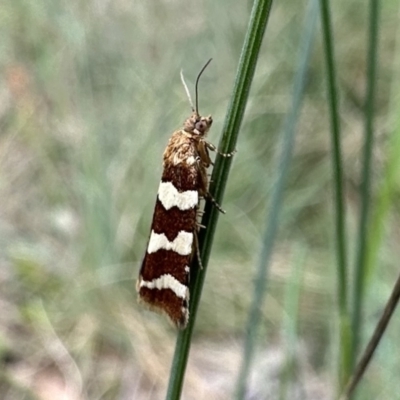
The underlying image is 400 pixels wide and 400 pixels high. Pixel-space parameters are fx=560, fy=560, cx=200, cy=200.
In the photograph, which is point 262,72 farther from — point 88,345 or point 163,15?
point 88,345

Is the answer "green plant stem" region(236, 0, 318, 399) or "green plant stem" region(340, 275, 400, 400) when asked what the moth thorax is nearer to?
"green plant stem" region(236, 0, 318, 399)

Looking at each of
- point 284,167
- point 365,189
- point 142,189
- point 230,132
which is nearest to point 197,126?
point 284,167

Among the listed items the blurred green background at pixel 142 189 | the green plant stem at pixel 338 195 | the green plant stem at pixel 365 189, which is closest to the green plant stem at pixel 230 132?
the green plant stem at pixel 338 195

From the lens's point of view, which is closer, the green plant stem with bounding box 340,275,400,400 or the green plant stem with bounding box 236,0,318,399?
the green plant stem with bounding box 340,275,400,400

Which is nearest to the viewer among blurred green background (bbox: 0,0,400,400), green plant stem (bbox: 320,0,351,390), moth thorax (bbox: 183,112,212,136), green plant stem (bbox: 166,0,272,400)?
green plant stem (bbox: 166,0,272,400)

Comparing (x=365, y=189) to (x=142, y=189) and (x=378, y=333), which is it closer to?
(x=378, y=333)

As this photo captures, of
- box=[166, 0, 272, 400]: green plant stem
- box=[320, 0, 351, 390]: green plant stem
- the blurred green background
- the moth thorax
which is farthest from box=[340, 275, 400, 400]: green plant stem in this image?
the blurred green background

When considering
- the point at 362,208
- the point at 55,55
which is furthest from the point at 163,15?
the point at 362,208
